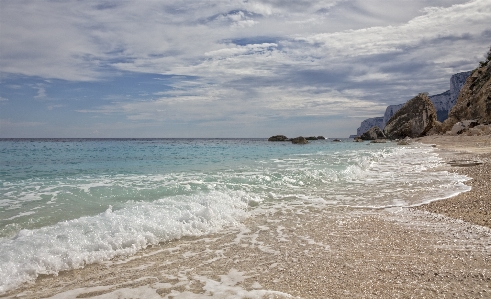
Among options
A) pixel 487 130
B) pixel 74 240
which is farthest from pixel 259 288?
pixel 487 130

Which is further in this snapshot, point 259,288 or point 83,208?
point 83,208

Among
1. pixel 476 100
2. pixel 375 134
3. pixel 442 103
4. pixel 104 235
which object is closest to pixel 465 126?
pixel 476 100

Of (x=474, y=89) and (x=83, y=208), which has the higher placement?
(x=474, y=89)

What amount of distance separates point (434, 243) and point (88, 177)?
487 inches

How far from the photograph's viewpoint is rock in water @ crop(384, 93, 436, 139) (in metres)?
62.4

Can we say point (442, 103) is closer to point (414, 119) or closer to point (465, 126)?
point (414, 119)

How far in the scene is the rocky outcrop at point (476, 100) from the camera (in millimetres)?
40406

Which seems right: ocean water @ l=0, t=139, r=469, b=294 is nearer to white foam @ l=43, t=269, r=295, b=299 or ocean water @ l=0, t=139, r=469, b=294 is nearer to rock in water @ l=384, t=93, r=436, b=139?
white foam @ l=43, t=269, r=295, b=299

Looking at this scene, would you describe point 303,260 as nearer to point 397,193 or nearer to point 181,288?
point 181,288

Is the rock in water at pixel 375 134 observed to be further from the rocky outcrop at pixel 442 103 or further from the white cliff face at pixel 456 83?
the rocky outcrop at pixel 442 103

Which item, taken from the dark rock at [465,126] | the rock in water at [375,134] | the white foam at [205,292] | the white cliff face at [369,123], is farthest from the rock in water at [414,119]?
the white cliff face at [369,123]

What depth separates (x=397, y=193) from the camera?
30.9ft

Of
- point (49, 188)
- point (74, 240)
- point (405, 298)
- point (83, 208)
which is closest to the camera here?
point (405, 298)

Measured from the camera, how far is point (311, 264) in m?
4.31
